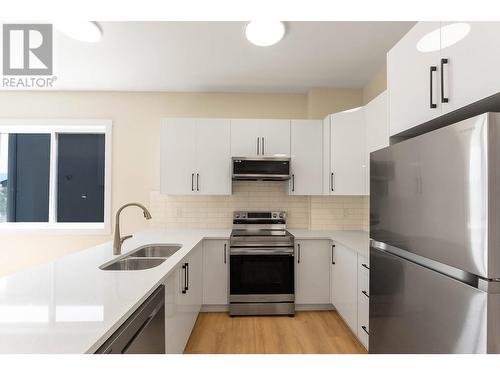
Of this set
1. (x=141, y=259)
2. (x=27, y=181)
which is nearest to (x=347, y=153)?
(x=141, y=259)

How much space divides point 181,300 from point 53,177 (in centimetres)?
276

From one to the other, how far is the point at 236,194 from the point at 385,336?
2.41m

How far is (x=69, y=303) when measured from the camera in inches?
42.1

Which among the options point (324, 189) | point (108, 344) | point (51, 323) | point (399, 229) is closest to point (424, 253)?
point (399, 229)

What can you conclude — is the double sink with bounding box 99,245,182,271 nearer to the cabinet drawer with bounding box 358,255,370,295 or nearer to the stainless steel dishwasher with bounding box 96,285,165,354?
the stainless steel dishwasher with bounding box 96,285,165,354

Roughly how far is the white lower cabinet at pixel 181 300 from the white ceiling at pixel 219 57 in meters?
1.85

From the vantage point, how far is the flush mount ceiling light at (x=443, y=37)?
43.4 inches

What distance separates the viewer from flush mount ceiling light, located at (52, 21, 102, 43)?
2.16 metres

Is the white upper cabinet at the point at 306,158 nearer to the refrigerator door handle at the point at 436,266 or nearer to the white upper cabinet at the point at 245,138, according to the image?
the white upper cabinet at the point at 245,138

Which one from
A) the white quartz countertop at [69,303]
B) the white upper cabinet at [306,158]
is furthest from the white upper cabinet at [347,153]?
the white quartz countertop at [69,303]

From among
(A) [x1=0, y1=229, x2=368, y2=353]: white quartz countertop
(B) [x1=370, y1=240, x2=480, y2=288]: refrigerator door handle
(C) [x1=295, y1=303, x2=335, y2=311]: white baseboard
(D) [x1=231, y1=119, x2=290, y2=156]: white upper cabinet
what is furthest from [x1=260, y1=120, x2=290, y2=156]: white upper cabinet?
(B) [x1=370, y1=240, x2=480, y2=288]: refrigerator door handle

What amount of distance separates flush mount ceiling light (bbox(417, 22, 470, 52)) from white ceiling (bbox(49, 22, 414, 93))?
993mm
